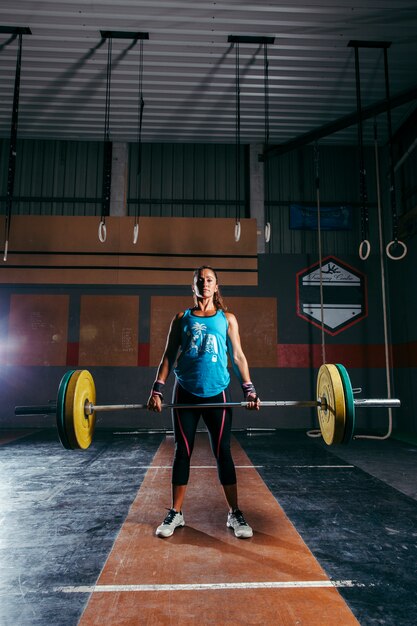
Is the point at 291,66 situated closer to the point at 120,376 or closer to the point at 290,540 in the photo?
the point at 120,376

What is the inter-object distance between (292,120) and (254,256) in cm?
199

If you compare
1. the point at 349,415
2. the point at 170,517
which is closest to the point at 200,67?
the point at 349,415

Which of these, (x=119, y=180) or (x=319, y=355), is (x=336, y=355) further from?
(x=119, y=180)

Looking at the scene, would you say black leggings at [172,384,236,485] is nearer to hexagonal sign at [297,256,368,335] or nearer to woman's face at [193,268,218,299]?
woman's face at [193,268,218,299]

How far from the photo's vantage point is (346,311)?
5945mm

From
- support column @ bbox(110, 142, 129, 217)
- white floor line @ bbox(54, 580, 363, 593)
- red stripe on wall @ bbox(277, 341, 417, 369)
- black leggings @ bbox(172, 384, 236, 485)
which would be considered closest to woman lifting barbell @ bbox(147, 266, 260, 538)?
black leggings @ bbox(172, 384, 236, 485)

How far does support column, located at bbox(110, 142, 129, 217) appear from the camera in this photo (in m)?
6.09

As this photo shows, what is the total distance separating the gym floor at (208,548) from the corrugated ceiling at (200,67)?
14.1 ft

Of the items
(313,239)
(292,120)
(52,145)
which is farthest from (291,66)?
(52,145)

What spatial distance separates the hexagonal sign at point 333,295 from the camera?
5926 mm

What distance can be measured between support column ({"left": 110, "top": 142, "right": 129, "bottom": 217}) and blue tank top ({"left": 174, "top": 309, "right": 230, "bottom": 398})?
4.45 meters

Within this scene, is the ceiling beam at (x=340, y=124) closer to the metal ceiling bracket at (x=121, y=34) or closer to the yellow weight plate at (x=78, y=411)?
the metal ceiling bracket at (x=121, y=34)

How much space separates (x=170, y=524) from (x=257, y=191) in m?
5.20

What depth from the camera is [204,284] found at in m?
2.12
